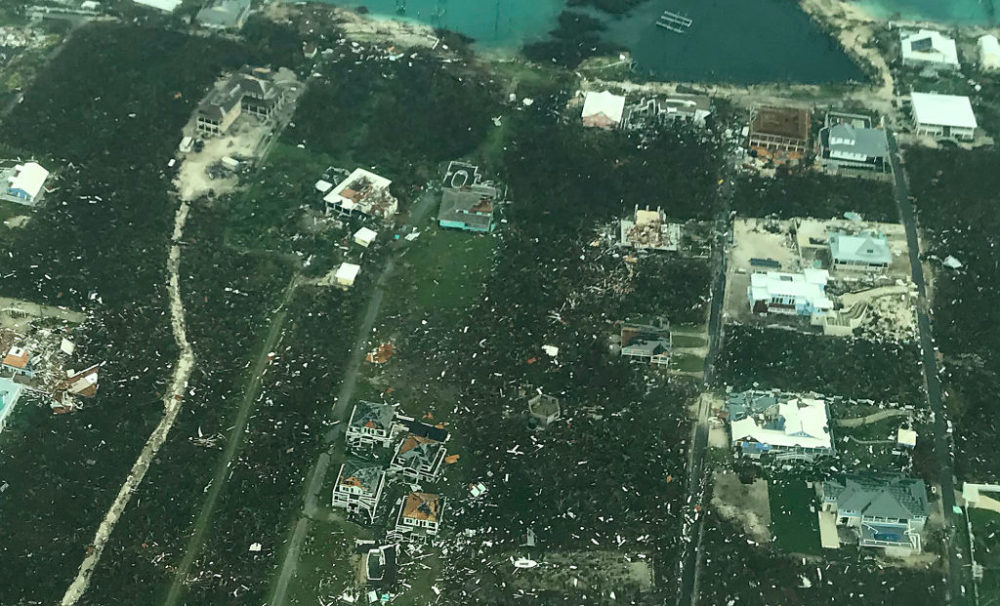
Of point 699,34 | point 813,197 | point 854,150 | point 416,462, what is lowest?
point 416,462

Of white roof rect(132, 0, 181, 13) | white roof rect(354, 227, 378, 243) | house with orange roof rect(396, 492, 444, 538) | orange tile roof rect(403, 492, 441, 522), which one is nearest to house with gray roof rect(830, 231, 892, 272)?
white roof rect(354, 227, 378, 243)

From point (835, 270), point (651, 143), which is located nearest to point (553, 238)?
point (651, 143)

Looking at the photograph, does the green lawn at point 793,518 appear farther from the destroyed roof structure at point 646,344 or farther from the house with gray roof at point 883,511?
the destroyed roof structure at point 646,344

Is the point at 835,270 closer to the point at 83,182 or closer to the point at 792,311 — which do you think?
the point at 792,311

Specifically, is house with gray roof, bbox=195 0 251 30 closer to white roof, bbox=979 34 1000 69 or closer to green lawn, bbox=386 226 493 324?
green lawn, bbox=386 226 493 324

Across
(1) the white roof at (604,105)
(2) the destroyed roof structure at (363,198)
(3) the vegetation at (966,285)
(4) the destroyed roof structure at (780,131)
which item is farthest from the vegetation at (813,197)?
(2) the destroyed roof structure at (363,198)

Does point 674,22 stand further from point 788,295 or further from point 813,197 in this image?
point 788,295

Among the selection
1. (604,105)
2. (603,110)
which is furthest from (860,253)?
(604,105)
